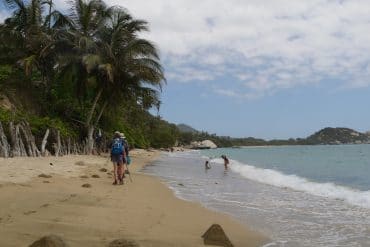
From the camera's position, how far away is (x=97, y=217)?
23.9 feet

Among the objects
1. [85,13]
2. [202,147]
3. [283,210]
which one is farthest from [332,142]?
[283,210]

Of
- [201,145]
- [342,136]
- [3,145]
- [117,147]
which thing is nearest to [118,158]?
[117,147]

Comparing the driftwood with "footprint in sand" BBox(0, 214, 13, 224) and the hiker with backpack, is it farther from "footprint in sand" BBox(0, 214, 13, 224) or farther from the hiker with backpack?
"footprint in sand" BBox(0, 214, 13, 224)

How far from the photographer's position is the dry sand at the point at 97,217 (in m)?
5.94

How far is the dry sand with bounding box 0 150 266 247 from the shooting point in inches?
234

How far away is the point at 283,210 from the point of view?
10617mm

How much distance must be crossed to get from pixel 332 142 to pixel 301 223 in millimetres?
165829

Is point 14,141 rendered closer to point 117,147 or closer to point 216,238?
point 117,147

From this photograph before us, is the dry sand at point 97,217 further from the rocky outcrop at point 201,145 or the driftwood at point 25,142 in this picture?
the rocky outcrop at point 201,145

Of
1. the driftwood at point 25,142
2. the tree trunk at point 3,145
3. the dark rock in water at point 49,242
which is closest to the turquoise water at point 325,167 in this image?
the driftwood at point 25,142

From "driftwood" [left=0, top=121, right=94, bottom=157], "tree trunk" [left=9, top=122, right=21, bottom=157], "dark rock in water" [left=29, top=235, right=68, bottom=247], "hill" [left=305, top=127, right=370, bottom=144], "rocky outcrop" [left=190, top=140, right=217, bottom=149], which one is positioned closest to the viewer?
"dark rock in water" [left=29, top=235, right=68, bottom=247]

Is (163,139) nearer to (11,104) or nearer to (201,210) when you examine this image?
(11,104)

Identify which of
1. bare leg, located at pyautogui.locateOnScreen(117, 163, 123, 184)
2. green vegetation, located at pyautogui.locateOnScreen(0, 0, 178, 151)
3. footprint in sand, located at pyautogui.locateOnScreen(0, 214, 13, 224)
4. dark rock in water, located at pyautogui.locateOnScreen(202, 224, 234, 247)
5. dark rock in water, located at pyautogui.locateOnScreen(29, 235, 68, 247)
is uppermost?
green vegetation, located at pyautogui.locateOnScreen(0, 0, 178, 151)

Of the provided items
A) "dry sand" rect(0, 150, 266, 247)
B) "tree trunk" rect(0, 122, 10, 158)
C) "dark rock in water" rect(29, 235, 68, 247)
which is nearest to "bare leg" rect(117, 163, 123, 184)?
"dry sand" rect(0, 150, 266, 247)
